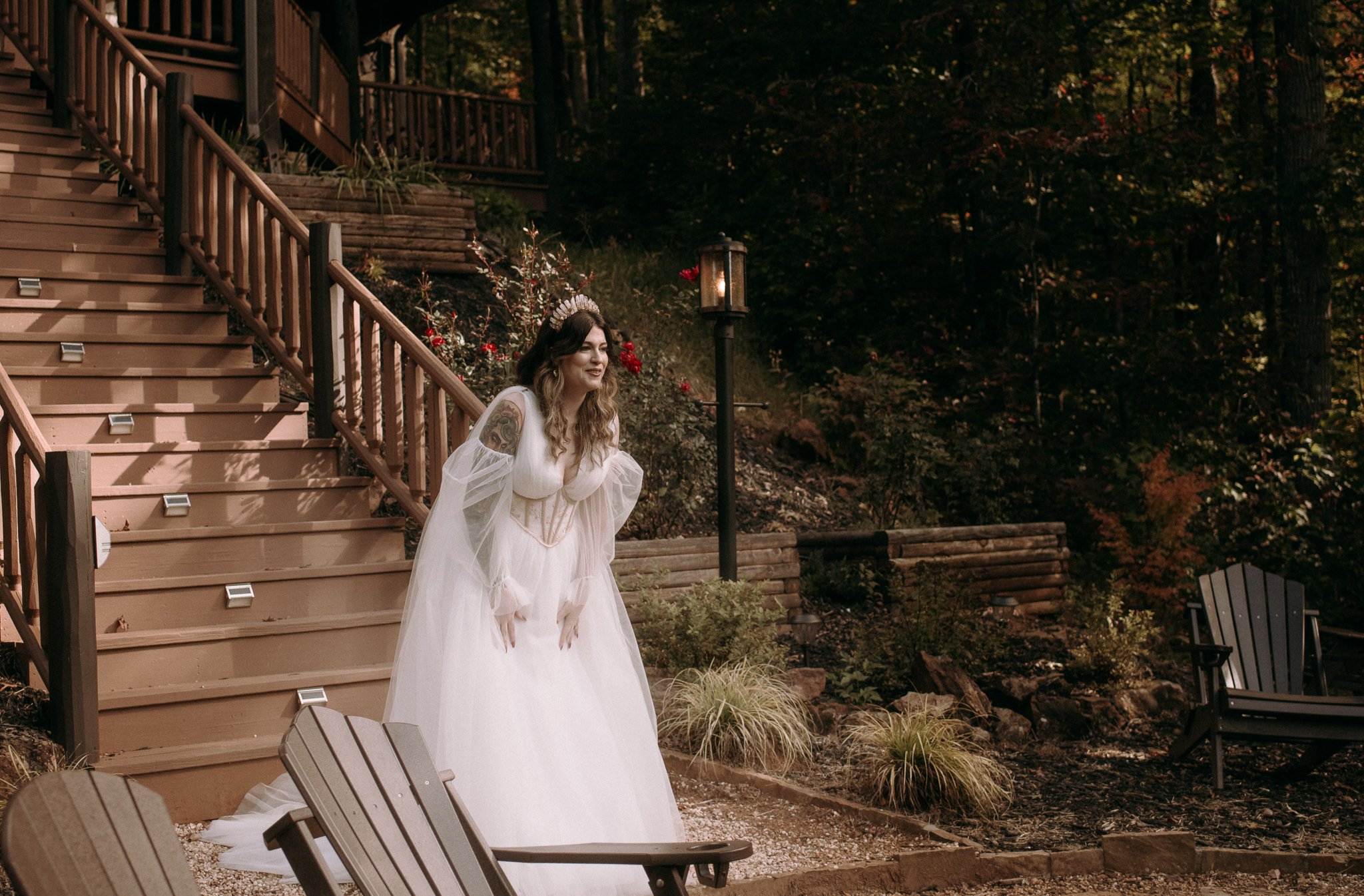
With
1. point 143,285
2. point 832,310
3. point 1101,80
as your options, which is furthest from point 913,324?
point 143,285

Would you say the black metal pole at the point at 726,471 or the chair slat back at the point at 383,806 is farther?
the black metal pole at the point at 726,471

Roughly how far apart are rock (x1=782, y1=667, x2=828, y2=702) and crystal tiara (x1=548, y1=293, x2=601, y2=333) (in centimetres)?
292

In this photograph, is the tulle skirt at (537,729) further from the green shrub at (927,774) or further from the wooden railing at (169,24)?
the wooden railing at (169,24)

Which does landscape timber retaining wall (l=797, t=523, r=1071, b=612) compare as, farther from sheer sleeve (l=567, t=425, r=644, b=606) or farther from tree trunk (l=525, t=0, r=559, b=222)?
tree trunk (l=525, t=0, r=559, b=222)

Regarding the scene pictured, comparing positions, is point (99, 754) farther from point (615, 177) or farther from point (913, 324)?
point (615, 177)

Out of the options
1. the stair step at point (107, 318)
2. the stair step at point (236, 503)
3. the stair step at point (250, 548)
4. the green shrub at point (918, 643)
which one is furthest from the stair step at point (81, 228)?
the green shrub at point (918, 643)

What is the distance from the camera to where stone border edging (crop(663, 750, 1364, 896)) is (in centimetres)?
411

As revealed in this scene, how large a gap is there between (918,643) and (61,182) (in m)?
6.11

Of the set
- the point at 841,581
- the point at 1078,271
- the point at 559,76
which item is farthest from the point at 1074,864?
the point at 559,76

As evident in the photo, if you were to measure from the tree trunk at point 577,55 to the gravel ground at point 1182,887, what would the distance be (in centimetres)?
1980

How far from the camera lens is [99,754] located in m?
4.28

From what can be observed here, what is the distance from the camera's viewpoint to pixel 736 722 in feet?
17.8

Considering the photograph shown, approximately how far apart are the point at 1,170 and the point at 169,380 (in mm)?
2479

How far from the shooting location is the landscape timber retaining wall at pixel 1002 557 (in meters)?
8.47
